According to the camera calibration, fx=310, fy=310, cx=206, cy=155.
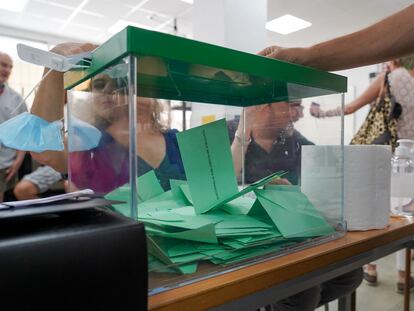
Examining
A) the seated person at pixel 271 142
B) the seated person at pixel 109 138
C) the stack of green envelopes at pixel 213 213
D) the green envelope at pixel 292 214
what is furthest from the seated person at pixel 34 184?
the green envelope at pixel 292 214

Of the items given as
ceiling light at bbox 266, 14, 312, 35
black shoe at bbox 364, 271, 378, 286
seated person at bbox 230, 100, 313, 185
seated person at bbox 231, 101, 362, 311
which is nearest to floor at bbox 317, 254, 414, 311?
black shoe at bbox 364, 271, 378, 286

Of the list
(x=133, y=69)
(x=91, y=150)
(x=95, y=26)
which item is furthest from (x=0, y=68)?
(x=95, y=26)

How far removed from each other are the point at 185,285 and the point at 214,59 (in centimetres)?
29

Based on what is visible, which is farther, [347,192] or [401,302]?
[401,302]

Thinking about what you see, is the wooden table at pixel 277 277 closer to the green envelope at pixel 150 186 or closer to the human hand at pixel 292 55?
the green envelope at pixel 150 186

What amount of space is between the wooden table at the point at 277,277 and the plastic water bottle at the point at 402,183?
0.24 m

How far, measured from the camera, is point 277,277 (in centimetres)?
42

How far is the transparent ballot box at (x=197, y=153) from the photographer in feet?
1.27

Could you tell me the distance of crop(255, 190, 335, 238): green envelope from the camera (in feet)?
1.62

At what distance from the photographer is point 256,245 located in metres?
0.45

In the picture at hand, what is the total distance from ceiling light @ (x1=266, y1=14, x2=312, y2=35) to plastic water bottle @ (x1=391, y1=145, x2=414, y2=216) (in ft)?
12.0

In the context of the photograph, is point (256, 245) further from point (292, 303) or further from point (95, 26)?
point (95, 26)

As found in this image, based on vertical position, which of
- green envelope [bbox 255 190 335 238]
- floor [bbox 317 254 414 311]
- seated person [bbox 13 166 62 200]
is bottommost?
floor [bbox 317 254 414 311]

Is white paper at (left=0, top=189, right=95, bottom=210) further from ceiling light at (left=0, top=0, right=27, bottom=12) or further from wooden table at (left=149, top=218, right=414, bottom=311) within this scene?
ceiling light at (left=0, top=0, right=27, bottom=12)
